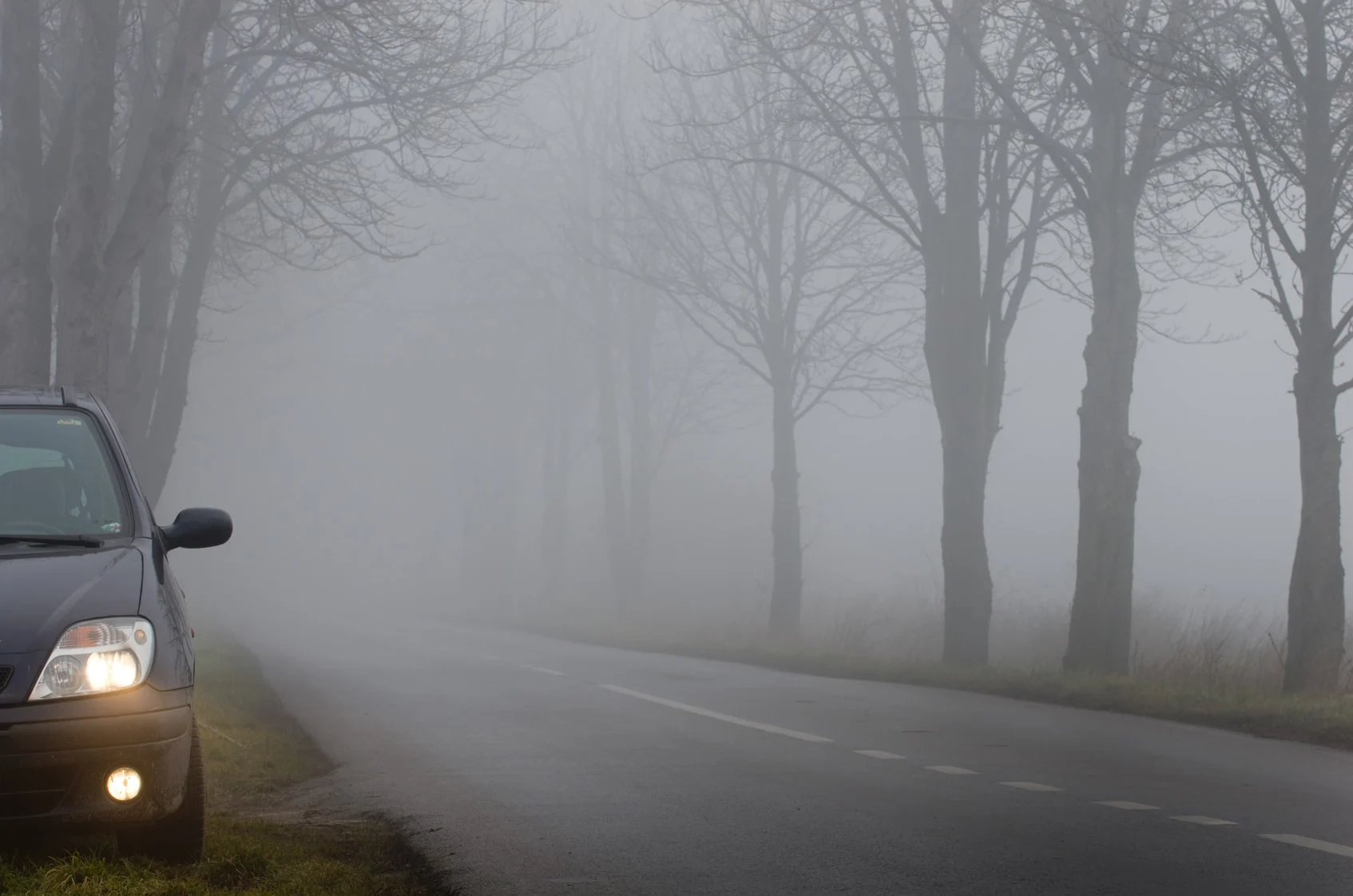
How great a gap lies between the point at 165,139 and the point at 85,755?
11375 mm

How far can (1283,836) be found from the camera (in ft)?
21.0

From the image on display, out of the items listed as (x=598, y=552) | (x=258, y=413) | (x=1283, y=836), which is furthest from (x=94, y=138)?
(x=258, y=413)

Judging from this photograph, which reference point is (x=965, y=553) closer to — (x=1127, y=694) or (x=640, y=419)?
(x=1127, y=694)

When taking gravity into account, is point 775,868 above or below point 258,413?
below

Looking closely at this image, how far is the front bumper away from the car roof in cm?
202

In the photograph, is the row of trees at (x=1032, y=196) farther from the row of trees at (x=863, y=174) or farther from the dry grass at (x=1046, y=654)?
the dry grass at (x=1046, y=654)

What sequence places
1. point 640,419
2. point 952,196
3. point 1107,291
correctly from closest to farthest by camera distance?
point 1107,291 → point 952,196 → point 640,419

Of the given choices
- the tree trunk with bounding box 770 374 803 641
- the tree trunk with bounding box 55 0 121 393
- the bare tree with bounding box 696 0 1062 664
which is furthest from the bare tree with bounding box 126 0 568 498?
the tree trunk with bounding box 770 374 803 641

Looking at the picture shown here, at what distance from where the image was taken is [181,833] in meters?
5.57

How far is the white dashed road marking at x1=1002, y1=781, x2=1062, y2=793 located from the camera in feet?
25.7

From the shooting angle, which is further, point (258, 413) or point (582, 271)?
point (258, 413)

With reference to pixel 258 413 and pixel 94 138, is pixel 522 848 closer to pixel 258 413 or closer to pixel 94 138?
pixel 94 138

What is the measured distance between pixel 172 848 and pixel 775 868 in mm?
2205

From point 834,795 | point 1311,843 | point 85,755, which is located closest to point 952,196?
point 834,795
